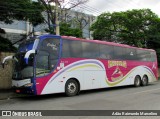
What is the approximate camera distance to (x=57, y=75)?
1303 centimetres

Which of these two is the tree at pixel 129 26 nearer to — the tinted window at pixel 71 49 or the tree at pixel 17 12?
the tree at pixel 17 12

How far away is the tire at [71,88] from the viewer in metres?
13.6

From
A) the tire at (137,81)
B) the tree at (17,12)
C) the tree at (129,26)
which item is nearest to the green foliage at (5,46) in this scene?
the tree at (17,12)

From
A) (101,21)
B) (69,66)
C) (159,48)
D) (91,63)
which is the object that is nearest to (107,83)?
(91,63)

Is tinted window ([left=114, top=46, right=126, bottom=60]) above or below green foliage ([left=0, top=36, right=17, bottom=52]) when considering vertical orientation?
below

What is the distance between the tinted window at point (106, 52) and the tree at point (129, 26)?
13852 mm

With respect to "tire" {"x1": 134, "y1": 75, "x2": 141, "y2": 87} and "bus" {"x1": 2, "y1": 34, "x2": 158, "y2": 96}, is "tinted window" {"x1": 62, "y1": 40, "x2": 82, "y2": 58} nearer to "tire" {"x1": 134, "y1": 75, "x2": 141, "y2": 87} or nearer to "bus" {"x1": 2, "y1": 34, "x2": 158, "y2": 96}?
"bus" {"x1": 2, "y1": 34, "x2": 158, "y2": 96}

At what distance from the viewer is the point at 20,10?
1812cm

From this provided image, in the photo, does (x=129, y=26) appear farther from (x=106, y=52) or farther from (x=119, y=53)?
(x=106, y=52)

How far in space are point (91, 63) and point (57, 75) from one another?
2.92m

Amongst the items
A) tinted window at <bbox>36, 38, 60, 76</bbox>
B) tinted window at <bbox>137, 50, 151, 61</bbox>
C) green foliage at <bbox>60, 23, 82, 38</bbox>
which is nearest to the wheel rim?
tinted window at <bbox>36, 38, 60, 76</bbox>

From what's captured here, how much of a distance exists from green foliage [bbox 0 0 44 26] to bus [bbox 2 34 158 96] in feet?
16.7

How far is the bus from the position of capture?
40.0ft

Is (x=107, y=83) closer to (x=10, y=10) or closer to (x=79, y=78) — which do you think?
(x=79, y=78)
